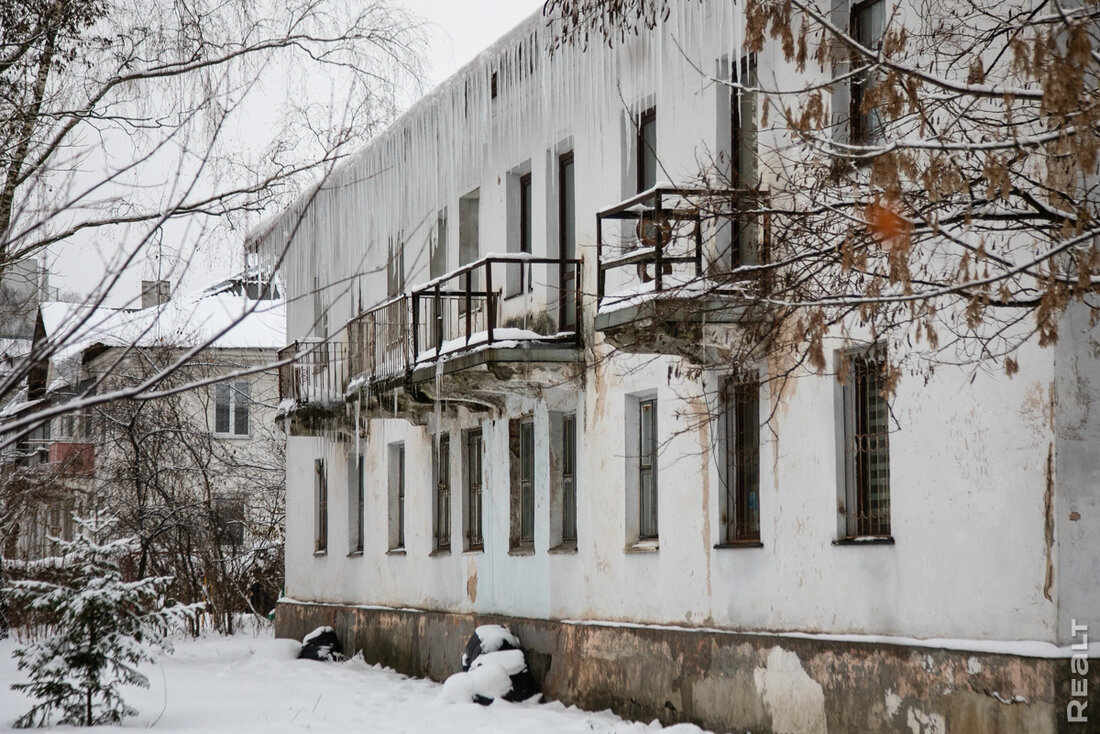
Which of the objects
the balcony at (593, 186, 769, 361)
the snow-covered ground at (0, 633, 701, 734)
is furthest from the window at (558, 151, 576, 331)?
the snow-covered ground at (0, 633, 701, 734)

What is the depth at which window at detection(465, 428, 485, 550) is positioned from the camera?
1952 centimetres

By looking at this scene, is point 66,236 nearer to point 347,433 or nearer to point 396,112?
point 396,112

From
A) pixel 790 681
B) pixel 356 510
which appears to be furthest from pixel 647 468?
pixel 356 510

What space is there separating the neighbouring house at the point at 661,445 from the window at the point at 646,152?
42 millimetres

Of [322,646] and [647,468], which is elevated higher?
[647,468]

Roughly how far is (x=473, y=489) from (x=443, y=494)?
3.54ft

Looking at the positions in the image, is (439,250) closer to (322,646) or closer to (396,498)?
(396,498)

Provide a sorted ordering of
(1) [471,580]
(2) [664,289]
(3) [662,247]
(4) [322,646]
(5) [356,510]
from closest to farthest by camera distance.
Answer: (2) [664,289]
(3) [662,247]
(1) [471,580]
(4) [322,646]
(5) [356,510]

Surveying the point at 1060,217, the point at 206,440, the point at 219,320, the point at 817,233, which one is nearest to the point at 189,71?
the point at 817,233

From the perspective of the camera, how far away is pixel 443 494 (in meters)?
→ 20.7

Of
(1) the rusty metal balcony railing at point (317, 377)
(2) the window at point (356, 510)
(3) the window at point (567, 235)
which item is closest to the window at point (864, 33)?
(3) the window at point (567, 235)

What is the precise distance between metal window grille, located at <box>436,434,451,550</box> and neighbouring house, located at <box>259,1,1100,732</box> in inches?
2.0

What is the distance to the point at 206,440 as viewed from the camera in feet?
103

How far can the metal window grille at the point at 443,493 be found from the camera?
808 inches
